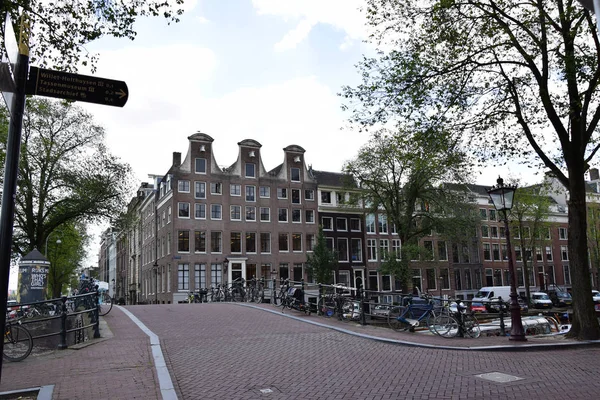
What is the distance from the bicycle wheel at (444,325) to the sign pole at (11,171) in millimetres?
11762

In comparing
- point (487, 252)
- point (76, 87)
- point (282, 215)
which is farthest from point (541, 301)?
point (76, 87)

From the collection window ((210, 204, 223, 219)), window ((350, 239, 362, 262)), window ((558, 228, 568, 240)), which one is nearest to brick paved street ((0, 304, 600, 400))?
window ((210, 204, 223, 219))

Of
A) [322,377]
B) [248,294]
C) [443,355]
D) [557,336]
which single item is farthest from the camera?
[248,294]

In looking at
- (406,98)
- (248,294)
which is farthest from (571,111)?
(248,294)

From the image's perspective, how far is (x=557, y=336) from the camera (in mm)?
14477

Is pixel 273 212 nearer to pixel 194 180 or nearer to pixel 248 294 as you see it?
pixel 194 180

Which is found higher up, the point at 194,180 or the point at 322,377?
the point at 194,180

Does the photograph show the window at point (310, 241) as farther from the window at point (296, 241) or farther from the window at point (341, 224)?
the window at point (341, 224)

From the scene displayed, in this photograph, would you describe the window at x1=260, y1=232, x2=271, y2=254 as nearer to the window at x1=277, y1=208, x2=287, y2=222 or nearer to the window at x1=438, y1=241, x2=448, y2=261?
the window at x1=277, y1=208, x2=287, y2=222

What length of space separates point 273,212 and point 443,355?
37793 mm

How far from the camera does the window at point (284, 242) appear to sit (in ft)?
157

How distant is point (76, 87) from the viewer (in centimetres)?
463

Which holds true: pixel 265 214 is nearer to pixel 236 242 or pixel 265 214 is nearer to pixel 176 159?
pixel 236 242

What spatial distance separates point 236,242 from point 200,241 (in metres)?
3.45
